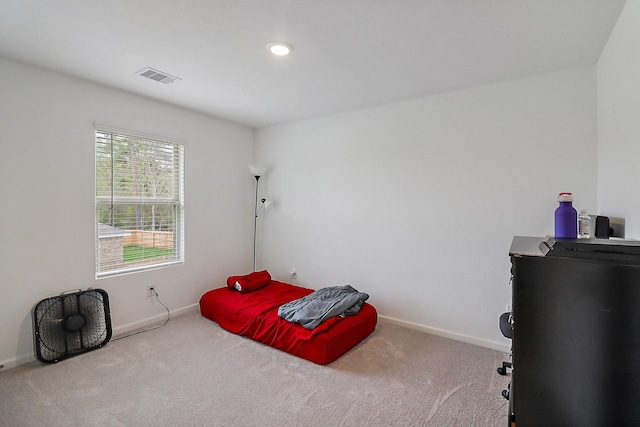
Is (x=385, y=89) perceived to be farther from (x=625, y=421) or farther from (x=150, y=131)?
(x=625, y=421)

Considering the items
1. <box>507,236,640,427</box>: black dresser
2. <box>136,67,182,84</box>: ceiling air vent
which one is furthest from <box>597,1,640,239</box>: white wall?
<box>136,67,182,84</box>: ceiling air vent

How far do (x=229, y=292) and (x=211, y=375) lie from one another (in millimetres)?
1336

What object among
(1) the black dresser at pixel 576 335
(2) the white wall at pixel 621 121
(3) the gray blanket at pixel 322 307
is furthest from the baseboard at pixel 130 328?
(2) the white wall at pixel 621 121

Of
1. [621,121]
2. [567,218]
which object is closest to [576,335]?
[567,218]

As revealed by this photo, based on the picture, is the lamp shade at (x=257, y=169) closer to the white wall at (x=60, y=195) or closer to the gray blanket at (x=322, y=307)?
the white wall at (x=60, y=195)

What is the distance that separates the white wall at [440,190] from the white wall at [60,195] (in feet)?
4.73

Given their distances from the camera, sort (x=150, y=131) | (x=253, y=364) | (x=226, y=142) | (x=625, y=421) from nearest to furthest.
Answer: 1. (x=625, y=421)
2. (x=253, y=364)
3. (x=150, y=131)
4. (x=226, y=142)

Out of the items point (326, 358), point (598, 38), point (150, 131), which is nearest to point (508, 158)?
point (598, 38)

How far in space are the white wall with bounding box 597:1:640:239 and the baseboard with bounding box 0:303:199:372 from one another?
13.1 ft

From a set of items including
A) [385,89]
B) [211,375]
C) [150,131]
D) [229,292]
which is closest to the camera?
[211,375]

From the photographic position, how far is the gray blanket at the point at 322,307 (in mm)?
2857

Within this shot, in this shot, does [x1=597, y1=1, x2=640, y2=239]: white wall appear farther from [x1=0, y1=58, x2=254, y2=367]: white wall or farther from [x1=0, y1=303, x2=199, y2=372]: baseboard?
[x1=0, y1=303, x2=199, y2=372]: baseboard

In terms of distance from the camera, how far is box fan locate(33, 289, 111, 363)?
2566 millimetres

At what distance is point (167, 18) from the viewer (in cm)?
189
